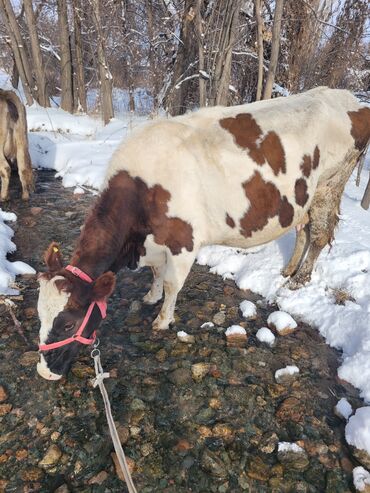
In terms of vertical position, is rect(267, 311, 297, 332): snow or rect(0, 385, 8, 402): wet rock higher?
rect(267, 311, 297, 332): snow

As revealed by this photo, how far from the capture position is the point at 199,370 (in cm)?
339

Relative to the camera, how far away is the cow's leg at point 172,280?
3588mm

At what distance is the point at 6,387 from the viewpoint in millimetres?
3080

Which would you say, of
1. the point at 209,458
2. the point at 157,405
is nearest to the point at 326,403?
the point at 209,458

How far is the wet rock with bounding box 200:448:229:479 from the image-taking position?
2.54 metres

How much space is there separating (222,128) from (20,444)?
3159 millimetres

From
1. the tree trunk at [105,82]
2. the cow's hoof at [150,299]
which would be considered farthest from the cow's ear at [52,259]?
the tree trunk at [105,82]

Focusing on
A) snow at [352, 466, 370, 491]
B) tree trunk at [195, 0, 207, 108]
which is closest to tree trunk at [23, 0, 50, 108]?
tree trunk at [195, 0, 207, 108]

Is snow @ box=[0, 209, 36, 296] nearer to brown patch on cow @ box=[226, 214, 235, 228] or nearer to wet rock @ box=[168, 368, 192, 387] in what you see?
wet rock @ box=[168, 368, 192, 387]

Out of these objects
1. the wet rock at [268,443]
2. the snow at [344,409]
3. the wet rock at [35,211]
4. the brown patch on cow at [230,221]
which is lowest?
the wet rock at [35,211]

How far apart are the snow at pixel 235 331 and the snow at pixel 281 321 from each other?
0.38 m

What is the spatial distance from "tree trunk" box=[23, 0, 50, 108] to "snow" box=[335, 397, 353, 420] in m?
14.8

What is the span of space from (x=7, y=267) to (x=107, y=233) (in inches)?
87.2

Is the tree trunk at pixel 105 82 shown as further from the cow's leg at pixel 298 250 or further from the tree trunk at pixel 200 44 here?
the cow's leg at pixel 298 250
